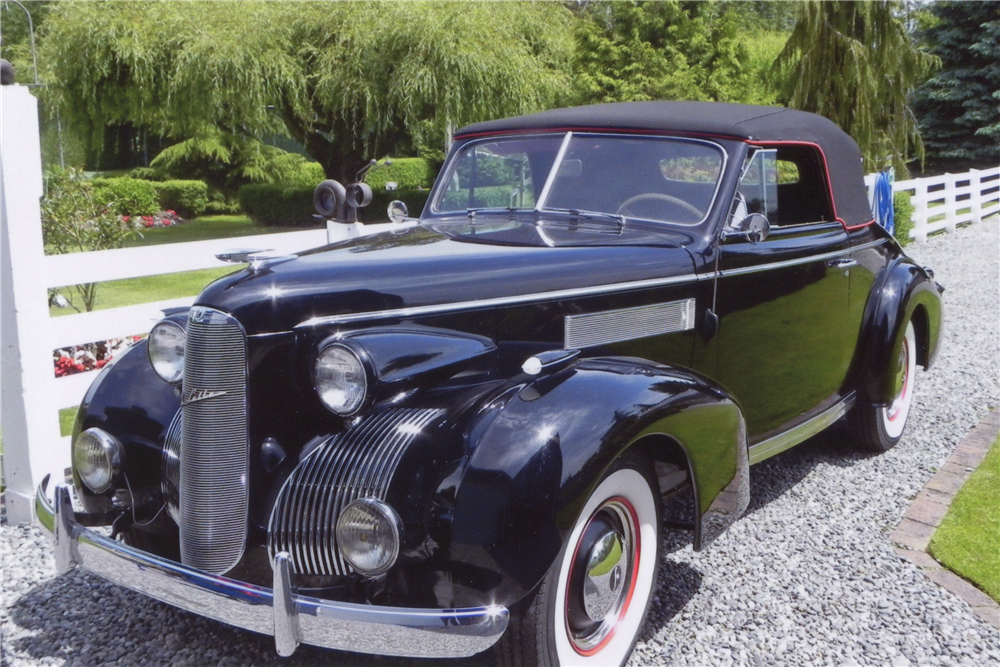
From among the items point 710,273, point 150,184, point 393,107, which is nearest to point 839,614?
point 710,273

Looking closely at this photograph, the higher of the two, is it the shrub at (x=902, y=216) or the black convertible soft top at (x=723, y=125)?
the black convertible soft top at (x=723, y=125)

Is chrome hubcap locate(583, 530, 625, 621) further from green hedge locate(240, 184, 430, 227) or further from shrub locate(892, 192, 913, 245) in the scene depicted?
green hedge locate(240, 184, 430, 227)

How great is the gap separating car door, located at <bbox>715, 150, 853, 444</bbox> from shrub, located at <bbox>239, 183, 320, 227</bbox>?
1726cm

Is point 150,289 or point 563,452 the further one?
point 150,289

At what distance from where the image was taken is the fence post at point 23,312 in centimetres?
379

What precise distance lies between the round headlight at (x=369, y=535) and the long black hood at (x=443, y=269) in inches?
24.5

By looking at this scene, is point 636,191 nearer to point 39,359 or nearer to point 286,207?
point 39,359

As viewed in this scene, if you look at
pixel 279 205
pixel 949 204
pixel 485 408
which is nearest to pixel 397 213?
pixel 485 408

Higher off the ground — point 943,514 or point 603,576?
point 603,576

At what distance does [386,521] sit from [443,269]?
3.11ft

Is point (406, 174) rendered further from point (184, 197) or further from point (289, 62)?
point (289, 62)

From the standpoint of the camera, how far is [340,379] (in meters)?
2.59

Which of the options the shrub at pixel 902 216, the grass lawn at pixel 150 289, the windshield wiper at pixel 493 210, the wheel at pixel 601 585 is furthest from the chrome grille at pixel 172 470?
the shrub at pixel 902 216

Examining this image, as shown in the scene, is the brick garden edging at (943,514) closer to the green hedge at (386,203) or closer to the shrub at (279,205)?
the green hedge at (386,203)
